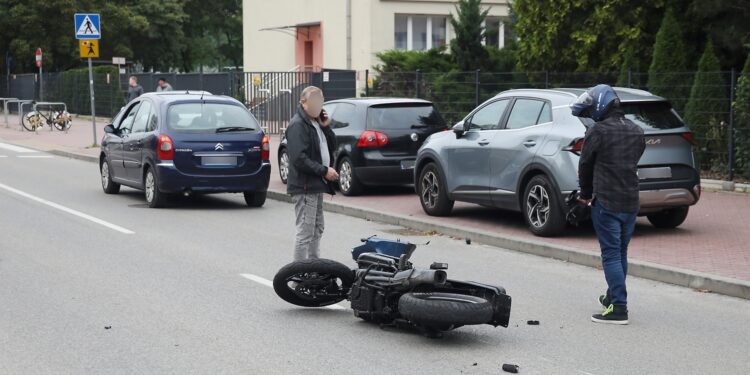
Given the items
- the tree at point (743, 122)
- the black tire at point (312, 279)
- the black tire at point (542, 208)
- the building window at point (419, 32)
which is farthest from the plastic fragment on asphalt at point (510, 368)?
the building window at point (419, 32)

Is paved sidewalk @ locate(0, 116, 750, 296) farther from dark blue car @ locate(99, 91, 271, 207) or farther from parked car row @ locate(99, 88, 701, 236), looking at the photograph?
dark blue car @ locate(99, 91, 271, 207)

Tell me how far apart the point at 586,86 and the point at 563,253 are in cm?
1039

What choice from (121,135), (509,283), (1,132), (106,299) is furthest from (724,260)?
(1,132)

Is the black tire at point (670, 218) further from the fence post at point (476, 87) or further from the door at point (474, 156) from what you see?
the fence post at point (476, 87)

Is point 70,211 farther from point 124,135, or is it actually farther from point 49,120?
point 49,120

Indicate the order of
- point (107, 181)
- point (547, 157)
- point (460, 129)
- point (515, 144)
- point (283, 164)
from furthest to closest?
point (283, 164) → point (107, 181) → point (460, 129) → point (515, 144) → point (547, 157)

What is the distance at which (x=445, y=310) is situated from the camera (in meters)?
7.29

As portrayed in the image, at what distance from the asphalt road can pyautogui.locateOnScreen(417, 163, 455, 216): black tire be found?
1184 mm

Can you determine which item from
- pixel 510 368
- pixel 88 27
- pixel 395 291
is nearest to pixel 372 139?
pixel 395 291

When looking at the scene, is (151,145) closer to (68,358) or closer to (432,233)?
(432,233)

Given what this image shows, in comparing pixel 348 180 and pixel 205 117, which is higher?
pixel 205 117

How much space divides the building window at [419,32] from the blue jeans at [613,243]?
3301cm

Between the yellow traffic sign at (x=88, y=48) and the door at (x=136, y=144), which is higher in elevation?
the yellow traffic sign at (x=88, y=48)

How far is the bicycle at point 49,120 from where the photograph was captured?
3897 cm
